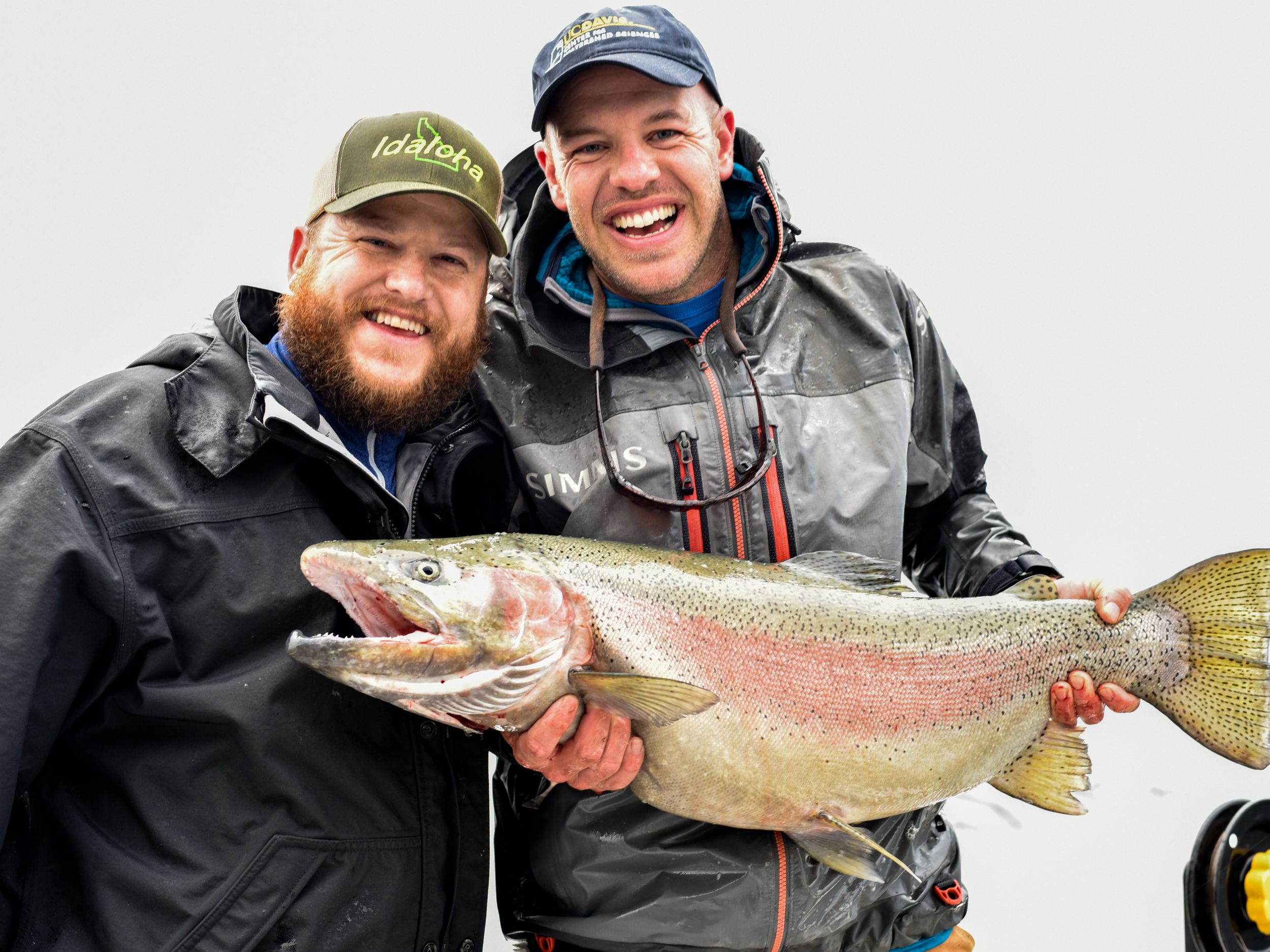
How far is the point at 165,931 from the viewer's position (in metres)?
2.16

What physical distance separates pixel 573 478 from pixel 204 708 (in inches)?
43.0

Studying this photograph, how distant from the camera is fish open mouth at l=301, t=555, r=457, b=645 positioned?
86.3 inches

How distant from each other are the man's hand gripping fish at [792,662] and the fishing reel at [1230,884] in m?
0.74

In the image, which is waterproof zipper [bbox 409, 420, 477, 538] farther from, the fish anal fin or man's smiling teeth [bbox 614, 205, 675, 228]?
the fish anal fin

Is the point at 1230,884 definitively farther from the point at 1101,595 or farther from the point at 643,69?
the point at 643,69

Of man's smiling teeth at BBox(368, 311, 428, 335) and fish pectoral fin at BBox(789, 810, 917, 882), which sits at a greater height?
man's smiling teeth at BBox(368, 311, 428, 335)

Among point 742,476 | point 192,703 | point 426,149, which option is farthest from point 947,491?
point 192,703

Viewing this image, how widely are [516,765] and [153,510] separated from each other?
1272mm

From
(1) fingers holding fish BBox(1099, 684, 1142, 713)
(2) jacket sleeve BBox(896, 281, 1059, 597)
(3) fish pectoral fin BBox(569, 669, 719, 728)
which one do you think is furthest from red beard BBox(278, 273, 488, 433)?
(1) fingers holding fish BBox(1099, 684, 1142, 713)

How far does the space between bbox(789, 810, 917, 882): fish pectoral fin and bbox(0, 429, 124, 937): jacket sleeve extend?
1.67 m

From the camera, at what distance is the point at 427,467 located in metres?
2.77

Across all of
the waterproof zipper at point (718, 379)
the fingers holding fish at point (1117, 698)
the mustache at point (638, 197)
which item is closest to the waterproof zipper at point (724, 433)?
the waterproof zipper at point (718, 379)

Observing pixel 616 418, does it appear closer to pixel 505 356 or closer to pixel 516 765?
pixel 505 356

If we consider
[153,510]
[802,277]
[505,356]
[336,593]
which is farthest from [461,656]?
[802,277]
